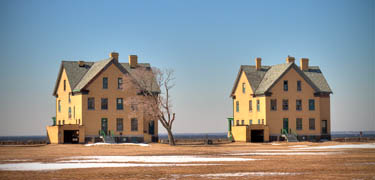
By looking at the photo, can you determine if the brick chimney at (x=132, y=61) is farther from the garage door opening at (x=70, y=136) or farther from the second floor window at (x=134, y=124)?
the garage door opening at (x=70, y=136)

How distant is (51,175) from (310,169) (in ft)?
39.0

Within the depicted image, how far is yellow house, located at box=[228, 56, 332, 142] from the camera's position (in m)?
76.9

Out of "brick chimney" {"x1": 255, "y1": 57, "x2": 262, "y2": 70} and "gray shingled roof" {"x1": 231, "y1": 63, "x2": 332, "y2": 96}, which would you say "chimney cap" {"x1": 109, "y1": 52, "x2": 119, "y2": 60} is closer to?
"gray shingled roof" {"x1": 231, "y1": 63, "x2": 332, "y2": 96}

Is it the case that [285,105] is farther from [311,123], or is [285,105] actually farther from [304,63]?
[304,63]

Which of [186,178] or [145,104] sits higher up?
[145,104]

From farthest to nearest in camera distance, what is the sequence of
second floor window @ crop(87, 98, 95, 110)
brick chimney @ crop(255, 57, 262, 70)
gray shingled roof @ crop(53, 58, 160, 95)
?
brick chimney @ crop(255, 57, 262, 70) → gray shingled roof @ crop(53, 58, 160, 95) → second floor window @ crop(87, 98, 95, 110)

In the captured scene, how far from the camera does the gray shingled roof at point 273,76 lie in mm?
78250

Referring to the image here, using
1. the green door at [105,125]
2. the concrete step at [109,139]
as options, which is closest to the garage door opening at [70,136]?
the green door at [105,125]

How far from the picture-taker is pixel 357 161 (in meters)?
33.8

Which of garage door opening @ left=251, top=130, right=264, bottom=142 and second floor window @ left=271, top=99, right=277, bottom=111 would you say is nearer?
garage door opening @ left=251, top=130, right=264, bottom=142

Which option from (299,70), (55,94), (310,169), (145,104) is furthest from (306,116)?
(310,169)

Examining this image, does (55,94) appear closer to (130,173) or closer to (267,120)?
(267,120)

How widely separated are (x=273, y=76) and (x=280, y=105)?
163 inches

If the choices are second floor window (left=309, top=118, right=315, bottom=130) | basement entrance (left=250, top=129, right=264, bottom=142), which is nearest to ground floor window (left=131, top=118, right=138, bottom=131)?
basement entrance (left=250, top=129, right=264, bottom=142)
